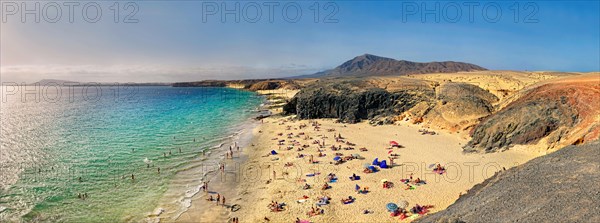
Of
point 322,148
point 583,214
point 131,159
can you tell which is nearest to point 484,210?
point 583,214

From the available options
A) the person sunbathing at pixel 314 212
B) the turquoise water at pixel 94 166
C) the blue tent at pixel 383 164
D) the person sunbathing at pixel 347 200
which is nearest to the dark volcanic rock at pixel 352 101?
the turquoise water at pixel 94 166

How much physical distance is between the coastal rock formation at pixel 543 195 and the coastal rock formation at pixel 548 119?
10.2 m

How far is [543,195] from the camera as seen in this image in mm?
13445

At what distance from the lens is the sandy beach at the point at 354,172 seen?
20.4 metres

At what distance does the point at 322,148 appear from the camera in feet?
114

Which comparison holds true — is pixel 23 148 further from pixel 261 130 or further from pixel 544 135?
pixel 544 135

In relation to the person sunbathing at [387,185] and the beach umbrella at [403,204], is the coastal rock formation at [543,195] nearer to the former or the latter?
the beach umbrella at [403,204]

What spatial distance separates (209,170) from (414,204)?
59.6 ft

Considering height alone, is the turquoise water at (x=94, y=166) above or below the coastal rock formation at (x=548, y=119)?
below

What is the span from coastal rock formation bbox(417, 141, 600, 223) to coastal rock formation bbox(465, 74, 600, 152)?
1019 cm

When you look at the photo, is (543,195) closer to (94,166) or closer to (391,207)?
(391,207)

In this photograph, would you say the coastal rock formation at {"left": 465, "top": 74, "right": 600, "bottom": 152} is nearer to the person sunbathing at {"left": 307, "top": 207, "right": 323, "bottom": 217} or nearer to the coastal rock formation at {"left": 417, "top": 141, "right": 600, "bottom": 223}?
the coastal rock formation at {"left": 417, "top": 141, "right": 600, "bottom": 223}

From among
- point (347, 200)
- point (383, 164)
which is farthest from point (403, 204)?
point (383, 164)

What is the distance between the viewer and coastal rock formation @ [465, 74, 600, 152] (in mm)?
26297
